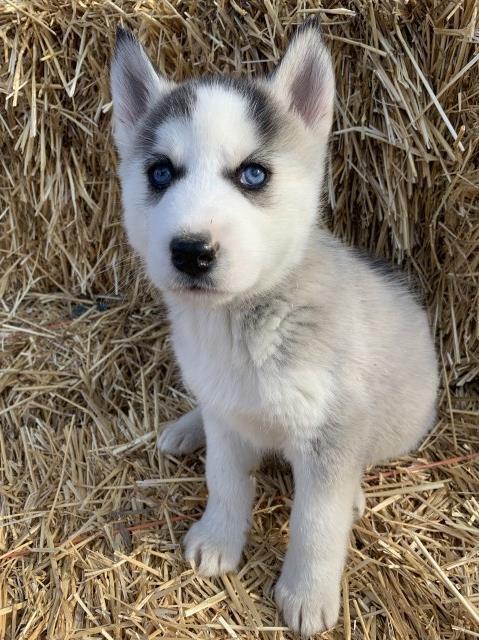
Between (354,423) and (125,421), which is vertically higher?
(354,423)

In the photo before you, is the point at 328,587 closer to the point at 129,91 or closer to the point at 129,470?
the point at 129,470

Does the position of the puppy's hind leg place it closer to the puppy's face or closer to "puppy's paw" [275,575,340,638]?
"puppy's paw" [275,575,340,638]

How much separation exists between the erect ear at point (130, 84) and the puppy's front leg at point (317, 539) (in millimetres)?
1498

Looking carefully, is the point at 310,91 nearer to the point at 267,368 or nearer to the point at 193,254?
the point at 193,254

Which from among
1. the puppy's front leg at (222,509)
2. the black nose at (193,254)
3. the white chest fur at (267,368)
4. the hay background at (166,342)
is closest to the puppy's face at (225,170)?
the black nose at (193,254)

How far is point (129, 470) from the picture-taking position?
2.79 meters

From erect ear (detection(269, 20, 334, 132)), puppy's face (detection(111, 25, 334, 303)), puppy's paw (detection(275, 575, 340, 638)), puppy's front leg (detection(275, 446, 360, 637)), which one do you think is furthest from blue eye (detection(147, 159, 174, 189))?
puppy's paw (detection(275, 575, 340, 638))

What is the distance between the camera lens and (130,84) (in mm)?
2256

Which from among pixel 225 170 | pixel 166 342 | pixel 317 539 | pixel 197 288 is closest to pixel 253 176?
pixel 225 170

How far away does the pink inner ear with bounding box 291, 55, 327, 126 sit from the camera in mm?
2021

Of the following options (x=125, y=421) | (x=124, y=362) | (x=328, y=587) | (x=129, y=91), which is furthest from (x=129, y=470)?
(x=129, y=91)

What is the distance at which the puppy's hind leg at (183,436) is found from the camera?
9.23 ft

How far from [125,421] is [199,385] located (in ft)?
3.38

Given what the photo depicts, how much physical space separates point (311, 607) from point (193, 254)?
1413mm
